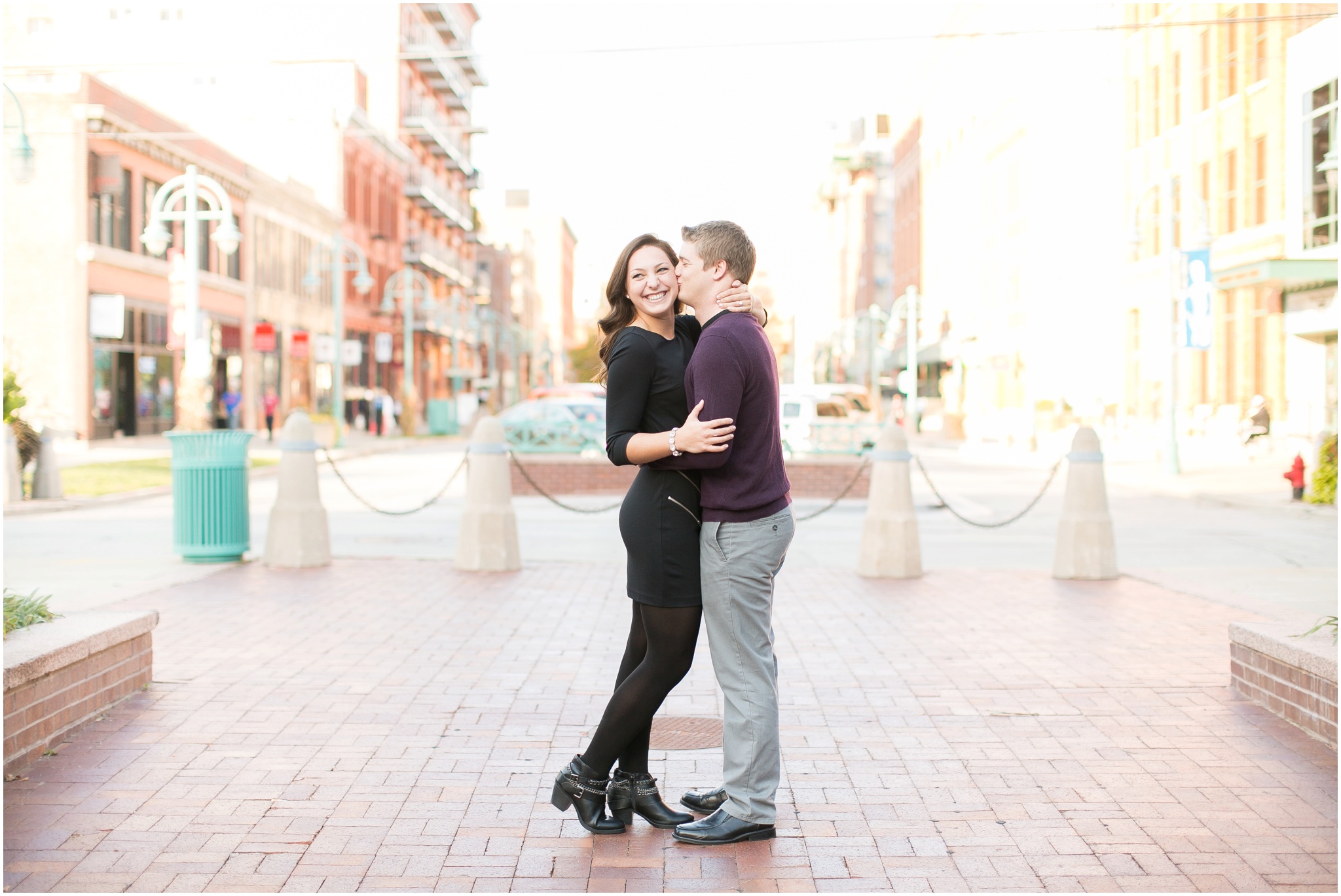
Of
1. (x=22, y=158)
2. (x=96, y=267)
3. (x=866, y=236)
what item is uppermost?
(x=866, y=236)

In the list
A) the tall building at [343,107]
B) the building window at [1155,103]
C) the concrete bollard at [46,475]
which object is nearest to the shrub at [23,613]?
the concrete bollard at [46,475]

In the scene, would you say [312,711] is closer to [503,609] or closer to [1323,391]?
[503,609]

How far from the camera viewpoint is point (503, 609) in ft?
31.1

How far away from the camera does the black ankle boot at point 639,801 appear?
4551 mm

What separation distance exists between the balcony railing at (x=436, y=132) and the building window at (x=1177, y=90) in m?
41.3

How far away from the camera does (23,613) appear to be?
584 cm

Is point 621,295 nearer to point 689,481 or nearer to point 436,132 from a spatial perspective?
point 689,481

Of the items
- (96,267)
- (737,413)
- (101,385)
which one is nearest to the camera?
(737,413)

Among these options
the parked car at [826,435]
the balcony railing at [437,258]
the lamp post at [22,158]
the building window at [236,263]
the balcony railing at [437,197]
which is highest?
the balcony railing at [437,197]

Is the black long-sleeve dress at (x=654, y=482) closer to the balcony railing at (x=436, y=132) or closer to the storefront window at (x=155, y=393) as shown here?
the storefront window at (x=155, y=393)

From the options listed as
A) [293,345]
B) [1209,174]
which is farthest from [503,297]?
[1209,174]

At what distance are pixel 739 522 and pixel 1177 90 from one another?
3983 cm

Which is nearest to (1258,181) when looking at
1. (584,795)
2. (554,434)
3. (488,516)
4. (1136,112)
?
(1136,112)

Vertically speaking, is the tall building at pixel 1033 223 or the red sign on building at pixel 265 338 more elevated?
the tall building at pixel 1033 223
